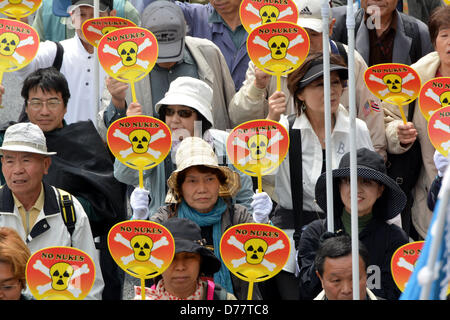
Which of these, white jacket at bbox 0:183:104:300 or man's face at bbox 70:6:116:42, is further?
man's face at bbox 70:6:116:42

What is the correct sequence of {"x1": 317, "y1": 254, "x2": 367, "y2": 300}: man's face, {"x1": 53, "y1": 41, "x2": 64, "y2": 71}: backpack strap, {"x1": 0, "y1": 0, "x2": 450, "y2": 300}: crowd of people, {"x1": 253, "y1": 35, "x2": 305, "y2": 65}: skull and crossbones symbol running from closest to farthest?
{"x1": 317, "y1": 254, "x2": 367, "y2": 300}: man's face
{"x1": 0, "y1": 0, "x2": 450, "y2": 300}: crowd of people
{"x1": 253, "y1": 35, "x2": 305, "y2": 65}: skull and crossbones symbol
{"x1": 53, "y1": 41, "x2": 64, "y2": 71}: backpack strap

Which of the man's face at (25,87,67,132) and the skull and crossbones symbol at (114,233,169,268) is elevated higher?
the man's face at (25,87,67,132)

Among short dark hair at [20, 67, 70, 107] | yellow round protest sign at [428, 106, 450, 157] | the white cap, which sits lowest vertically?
yellow round protest sign at [428, 106, 450, 157]

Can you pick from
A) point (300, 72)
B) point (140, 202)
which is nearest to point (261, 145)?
point (300, 72)

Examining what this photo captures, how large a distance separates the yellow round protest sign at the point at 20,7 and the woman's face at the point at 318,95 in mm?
2207

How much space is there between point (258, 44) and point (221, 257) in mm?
1505

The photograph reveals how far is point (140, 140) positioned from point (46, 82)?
0.99 metres

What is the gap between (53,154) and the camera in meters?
6.71

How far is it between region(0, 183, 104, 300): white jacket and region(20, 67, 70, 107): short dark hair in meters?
0.91

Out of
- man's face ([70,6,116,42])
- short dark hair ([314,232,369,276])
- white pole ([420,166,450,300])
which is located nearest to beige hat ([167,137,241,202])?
short dark hair ([314,232,369,276])

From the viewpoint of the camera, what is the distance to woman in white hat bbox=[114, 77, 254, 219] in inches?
266

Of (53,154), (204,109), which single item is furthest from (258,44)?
(53,154)

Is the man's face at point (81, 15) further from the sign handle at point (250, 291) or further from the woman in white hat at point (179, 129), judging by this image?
the sign handle at point (250, 291)

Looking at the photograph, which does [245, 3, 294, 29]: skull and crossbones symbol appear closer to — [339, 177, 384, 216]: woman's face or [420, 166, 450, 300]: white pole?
[339, 177, 384, 216]: woman's face
